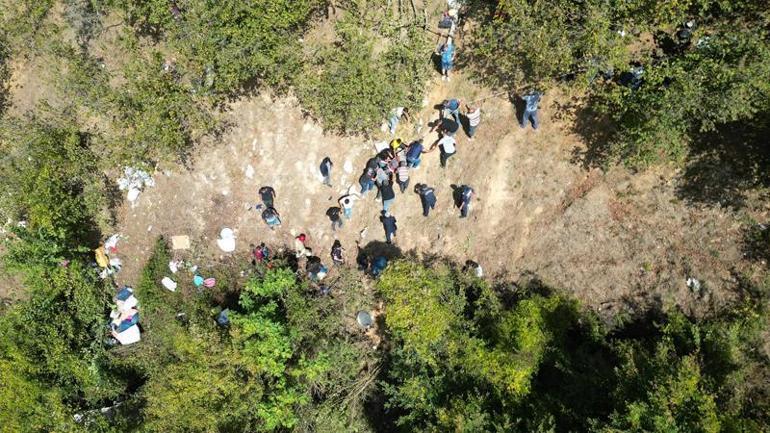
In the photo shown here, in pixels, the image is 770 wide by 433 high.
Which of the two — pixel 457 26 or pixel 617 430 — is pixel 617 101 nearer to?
pixel 457 26

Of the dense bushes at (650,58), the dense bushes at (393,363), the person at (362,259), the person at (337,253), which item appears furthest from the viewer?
the person at (362,259)

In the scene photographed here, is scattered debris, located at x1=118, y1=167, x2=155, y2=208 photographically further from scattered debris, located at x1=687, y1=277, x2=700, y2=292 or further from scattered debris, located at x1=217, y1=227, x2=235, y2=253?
scattered debris, located at x1=687, y1=277, x2=700, y2=292

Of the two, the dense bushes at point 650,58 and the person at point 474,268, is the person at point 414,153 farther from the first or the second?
the person at point 474,268

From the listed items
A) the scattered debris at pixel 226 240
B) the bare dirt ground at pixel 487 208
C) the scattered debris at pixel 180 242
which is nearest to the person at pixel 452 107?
the bare dirt ground at pixel 487 208

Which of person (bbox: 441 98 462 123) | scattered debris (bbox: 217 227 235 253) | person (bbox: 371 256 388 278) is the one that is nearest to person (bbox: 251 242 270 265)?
scattered debris (bbox: 217 227 235 253)

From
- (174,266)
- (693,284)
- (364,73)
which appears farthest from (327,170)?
(693,284)

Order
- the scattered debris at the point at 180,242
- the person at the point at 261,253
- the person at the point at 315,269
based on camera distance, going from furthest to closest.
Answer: the scattered debris at the point at 180,242, the person at the point at 261,253, the person at the point at 315,269
